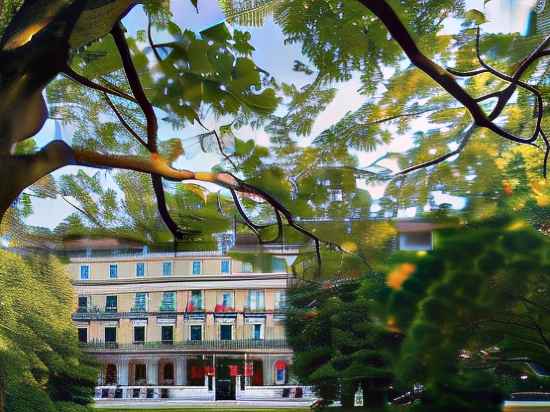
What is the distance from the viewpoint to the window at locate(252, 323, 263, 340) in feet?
5.02

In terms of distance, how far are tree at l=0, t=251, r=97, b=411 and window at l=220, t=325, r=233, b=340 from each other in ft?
1.30

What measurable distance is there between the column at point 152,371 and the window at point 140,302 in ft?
0.48

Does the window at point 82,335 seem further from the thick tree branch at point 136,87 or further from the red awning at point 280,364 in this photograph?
the thick tree branch at point 136,87

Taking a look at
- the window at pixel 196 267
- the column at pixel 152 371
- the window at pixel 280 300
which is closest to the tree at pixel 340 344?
the window at pixel 280 300

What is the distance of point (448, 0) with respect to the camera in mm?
884

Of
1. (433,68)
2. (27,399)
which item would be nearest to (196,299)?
(27,399)

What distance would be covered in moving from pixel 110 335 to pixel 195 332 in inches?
9.7

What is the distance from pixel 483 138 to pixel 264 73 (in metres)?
0.47

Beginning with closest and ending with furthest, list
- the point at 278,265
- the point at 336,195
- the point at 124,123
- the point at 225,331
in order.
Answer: the point at 124,123 < the point at 336,195 < the point at 278,265 < the point at 225,331

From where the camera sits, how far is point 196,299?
5.20 feet

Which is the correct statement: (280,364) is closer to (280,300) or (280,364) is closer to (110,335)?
(280,300)

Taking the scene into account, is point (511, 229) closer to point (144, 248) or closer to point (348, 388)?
point (348, 388)

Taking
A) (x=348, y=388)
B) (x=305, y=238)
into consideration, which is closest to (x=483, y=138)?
(x=305, y=238)

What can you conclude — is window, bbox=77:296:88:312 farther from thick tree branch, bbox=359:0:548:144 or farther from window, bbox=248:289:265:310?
thick tree branch, bbox=359:0:548:144
